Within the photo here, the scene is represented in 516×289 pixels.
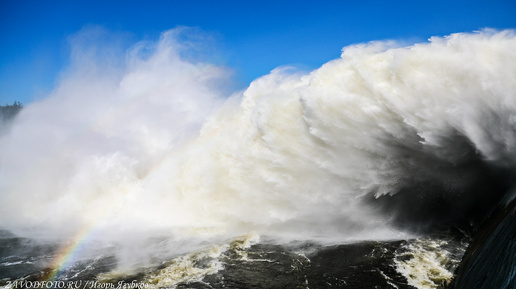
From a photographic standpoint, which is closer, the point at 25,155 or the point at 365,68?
the point at 365,68

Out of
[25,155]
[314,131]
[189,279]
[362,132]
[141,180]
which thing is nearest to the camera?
[189,279]

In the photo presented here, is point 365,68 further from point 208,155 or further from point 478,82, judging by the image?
point 208,155

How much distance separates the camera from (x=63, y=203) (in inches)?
806

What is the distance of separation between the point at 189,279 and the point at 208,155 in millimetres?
9986

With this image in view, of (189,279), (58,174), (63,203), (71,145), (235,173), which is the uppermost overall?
(71,145)

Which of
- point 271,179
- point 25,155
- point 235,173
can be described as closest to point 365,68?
point 271,179

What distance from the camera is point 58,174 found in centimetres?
2219

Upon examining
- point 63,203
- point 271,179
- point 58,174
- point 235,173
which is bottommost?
point 271,179

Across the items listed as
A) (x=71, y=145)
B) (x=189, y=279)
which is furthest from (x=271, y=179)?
(x=71, y=145)

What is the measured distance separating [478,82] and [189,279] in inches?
502

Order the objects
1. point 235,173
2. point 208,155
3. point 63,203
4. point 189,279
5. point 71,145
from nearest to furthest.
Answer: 1. point 189,279
2. point 235,173
3. point 208,155
4. point 63,203
5. point 71,145

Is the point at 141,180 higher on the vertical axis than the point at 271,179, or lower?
higher

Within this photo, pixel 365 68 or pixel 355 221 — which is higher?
pixel 365 68

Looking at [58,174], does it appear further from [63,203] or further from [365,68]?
[365,68]
